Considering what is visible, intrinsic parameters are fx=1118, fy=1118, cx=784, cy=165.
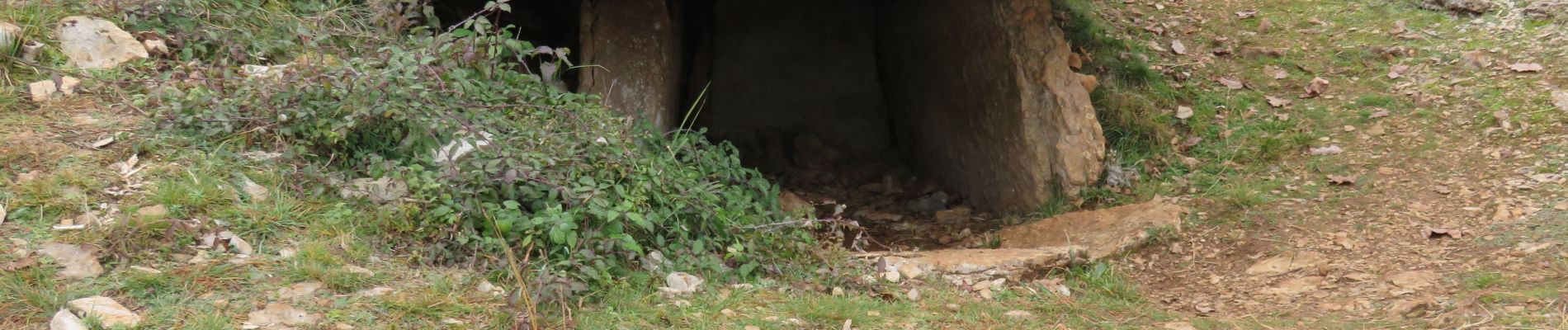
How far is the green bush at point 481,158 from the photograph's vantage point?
3033 millimetres

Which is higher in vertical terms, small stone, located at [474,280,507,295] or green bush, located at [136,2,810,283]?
green bush, located at [136,2,810,283]

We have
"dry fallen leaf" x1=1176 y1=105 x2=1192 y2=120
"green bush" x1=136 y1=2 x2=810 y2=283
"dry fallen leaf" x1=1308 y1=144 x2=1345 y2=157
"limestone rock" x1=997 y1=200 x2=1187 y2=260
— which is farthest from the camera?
"dry fallen leaf" x1=1176 y1=105 x2=1192 y2=120

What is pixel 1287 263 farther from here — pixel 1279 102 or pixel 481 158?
pixel 481 158

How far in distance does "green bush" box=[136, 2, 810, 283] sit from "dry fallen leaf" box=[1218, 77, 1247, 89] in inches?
→ 106

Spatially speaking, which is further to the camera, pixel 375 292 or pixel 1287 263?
pixel 1287 263

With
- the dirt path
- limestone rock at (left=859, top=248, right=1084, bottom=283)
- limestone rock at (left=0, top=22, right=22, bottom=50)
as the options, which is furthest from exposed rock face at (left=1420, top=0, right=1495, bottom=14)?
limestone rock at (left=0, top=22, right=22, bottom=50)

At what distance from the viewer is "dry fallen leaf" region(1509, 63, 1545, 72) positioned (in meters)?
4.74

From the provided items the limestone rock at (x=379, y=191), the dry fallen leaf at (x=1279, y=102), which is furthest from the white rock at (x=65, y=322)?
the dry fallen leaf at (x=1279, y=102)

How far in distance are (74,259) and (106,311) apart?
28 centimetres

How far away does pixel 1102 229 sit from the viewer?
4.15m

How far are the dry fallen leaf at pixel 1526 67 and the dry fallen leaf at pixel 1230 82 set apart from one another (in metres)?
1.07

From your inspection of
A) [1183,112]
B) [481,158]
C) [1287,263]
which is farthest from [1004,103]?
[481,158]

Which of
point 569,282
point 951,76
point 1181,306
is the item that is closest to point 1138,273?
point 1181,306

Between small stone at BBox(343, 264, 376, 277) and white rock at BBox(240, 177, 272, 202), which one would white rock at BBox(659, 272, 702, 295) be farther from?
white rock at BBox(240, 177, 272, 202)
